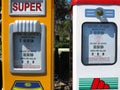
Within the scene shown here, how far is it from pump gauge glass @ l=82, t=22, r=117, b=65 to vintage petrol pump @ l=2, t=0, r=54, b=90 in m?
0.46

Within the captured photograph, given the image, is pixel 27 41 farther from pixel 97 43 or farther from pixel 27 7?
pixel 97 43

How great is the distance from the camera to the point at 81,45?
16.1 ft

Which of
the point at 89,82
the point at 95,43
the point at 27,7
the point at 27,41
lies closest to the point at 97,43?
the point at 95,43

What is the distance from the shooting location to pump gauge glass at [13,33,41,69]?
15.8ft

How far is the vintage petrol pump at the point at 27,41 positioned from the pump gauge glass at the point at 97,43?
0.46 metres

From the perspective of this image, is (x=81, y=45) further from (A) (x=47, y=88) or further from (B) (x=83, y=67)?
(A) (x=47, y=88)

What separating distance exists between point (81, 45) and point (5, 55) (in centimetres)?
95

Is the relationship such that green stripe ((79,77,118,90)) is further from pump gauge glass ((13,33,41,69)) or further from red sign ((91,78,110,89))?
pump gauge glass ((13,33,41,69))

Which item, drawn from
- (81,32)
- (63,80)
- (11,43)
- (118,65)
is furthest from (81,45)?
(63,80)

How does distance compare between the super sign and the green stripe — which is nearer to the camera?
the super sign

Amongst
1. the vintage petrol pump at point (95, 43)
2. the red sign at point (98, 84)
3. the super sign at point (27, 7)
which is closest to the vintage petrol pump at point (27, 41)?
the super sign at point (27, 7)

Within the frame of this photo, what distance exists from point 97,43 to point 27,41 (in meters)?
0.89

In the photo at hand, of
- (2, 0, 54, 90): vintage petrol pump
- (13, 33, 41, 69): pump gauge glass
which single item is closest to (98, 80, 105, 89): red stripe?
(2, 0, 54, 90): vintage petrol pump

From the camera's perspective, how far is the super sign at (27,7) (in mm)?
4797
